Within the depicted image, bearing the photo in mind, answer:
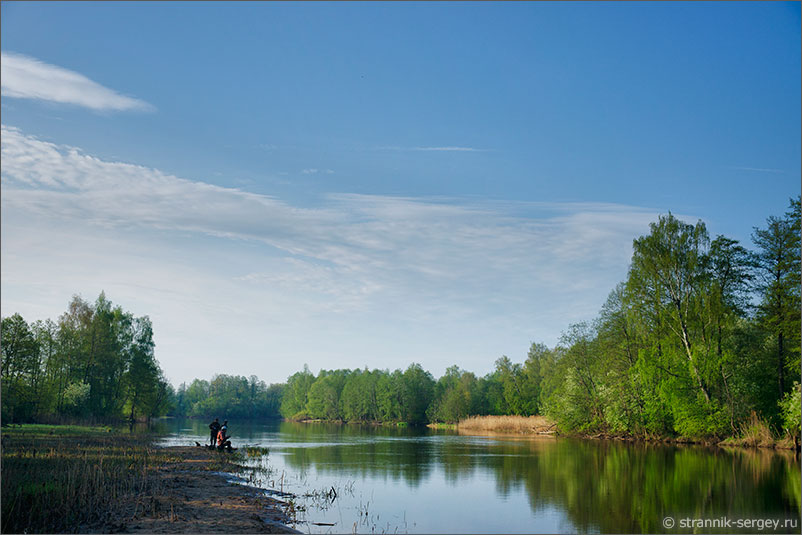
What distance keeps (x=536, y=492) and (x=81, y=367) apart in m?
69.3

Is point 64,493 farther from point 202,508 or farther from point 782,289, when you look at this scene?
point 782,289

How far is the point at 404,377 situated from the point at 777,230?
104 m

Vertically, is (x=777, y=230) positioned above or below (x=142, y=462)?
above

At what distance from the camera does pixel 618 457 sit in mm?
36500

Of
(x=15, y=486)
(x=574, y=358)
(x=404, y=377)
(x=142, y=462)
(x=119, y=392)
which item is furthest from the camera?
(x=404, y=377)

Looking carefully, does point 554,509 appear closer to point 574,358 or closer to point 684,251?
point 684,251

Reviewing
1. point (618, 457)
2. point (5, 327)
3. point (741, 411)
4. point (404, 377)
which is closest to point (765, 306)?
point (741, 411)

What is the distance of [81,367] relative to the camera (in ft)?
242

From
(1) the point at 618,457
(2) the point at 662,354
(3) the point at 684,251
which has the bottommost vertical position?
(1) the point at 618,457

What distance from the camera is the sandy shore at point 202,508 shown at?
14406mm

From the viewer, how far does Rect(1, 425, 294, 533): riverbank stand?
46.3 ft

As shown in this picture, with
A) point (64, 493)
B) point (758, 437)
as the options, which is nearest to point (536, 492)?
point (64, 493)

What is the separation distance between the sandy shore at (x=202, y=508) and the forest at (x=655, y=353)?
35.1m

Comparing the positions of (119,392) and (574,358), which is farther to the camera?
(119,392)
